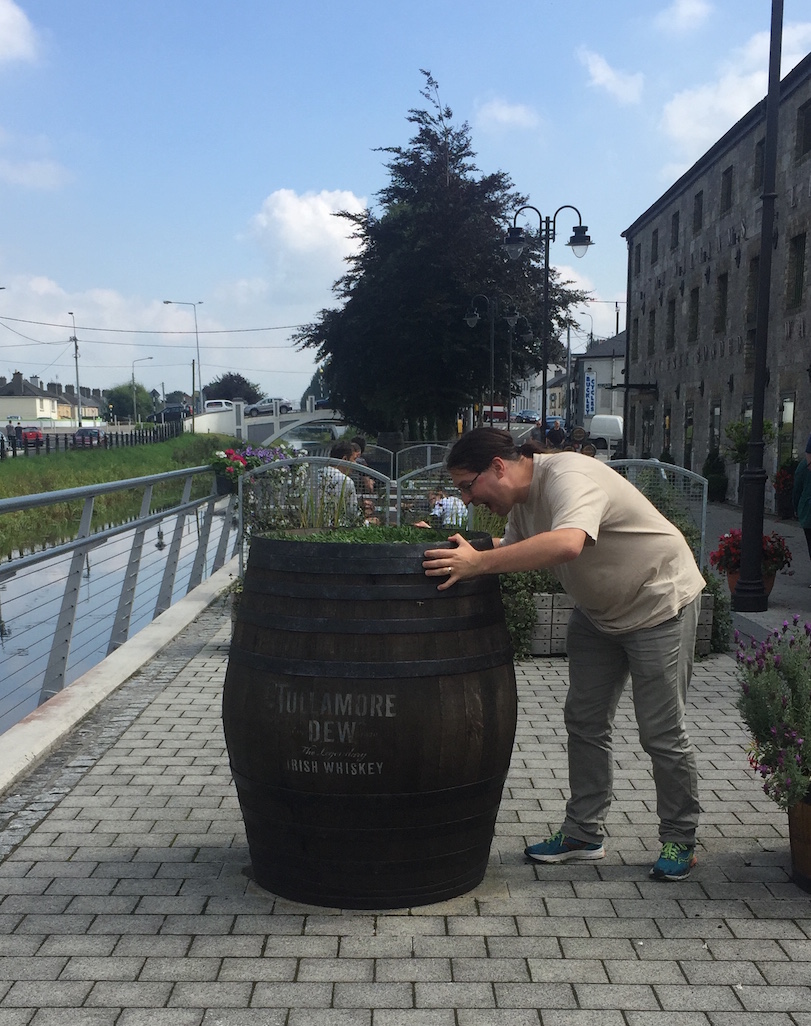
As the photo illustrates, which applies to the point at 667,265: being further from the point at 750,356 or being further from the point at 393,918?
the point at 393,918

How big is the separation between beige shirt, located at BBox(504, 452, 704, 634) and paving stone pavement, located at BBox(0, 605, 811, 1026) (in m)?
1.02

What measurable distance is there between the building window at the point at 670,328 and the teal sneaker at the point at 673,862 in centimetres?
3228

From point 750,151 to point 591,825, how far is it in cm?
2531

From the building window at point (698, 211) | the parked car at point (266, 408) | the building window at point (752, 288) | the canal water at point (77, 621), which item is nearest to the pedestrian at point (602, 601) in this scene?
the canal water at point (77, 621)

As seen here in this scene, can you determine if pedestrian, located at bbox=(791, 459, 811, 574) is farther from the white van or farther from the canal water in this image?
the white van

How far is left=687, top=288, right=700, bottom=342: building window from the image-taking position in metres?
31.8

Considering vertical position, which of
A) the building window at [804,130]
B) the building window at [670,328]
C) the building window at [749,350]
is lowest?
the building window at [749,350]

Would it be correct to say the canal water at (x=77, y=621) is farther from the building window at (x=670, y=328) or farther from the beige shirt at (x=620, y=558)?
the building window at (x=670, y=328)

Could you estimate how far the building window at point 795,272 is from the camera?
2177 centimetres

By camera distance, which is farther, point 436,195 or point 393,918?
point 436,195

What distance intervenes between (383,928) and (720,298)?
27763 mm

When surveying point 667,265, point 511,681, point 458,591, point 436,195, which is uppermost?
point 436,195

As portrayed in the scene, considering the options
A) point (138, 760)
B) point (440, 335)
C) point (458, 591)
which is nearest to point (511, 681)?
point (458, 591)

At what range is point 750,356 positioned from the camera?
25.9m
